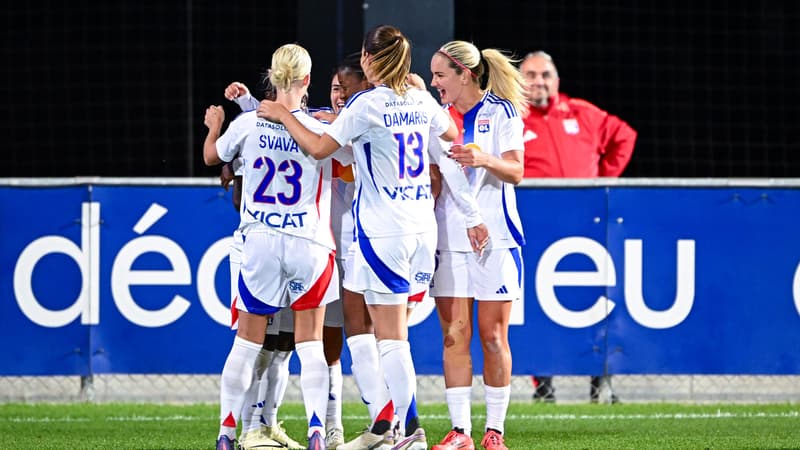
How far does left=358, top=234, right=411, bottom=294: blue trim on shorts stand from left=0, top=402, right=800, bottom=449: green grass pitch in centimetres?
122

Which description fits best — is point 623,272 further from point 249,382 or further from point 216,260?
point 249,382

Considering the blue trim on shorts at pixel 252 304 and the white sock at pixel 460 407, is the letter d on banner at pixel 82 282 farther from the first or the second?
the white sock at pixel 460 407

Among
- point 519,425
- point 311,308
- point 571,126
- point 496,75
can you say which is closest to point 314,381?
point 311,308

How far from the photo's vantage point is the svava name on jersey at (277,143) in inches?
213

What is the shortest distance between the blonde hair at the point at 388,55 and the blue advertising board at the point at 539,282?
98.3 inches

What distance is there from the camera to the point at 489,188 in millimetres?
5824

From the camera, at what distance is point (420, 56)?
8039 mm

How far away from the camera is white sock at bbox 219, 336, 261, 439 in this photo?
211 inches

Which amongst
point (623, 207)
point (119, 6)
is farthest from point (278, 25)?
point (623, 207)

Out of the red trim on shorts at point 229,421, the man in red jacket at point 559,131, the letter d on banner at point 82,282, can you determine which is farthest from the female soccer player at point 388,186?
the man in red jacket at point 559,131

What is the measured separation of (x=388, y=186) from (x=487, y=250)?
2.11 feet

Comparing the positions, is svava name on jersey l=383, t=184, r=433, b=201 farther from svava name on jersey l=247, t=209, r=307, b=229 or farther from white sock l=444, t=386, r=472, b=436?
white sock l=444, t=386, r=472, b=436

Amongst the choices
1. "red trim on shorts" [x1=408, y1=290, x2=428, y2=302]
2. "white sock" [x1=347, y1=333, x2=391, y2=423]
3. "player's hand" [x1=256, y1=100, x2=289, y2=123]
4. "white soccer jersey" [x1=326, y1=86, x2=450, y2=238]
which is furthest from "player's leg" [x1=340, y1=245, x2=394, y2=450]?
"player's hand" [x1=256, y1=100, x2=289, y2=123]

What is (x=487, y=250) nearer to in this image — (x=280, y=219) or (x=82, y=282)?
(x=280, y=219)
